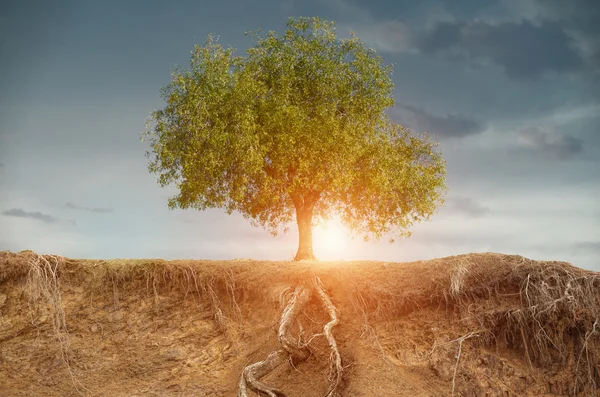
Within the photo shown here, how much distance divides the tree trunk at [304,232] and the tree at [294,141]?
0.05 meters

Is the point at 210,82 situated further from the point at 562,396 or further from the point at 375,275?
the point at 562,396

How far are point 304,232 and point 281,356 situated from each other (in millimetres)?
11122

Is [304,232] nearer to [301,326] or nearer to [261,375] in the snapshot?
[301,326]

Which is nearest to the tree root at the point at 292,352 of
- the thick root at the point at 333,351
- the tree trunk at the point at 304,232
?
the thick root at the point at 333,351

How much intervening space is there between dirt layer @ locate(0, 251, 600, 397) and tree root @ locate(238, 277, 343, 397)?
269 millimetres

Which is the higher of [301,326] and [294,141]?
[294,141]

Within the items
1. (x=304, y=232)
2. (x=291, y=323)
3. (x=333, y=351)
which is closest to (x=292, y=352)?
(x=291, y=323)

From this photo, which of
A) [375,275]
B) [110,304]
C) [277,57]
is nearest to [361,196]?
[277,57]

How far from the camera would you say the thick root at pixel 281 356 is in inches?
497

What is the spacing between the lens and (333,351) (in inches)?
513

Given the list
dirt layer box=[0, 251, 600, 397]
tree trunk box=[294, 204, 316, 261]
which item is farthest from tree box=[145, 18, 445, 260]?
dirt layer box=[0, 251, 600, 397]

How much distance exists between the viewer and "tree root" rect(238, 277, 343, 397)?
12625 mm

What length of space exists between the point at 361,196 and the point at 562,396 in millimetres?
14454

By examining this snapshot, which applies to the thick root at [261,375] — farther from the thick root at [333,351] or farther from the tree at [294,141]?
the tree at [294,141]
